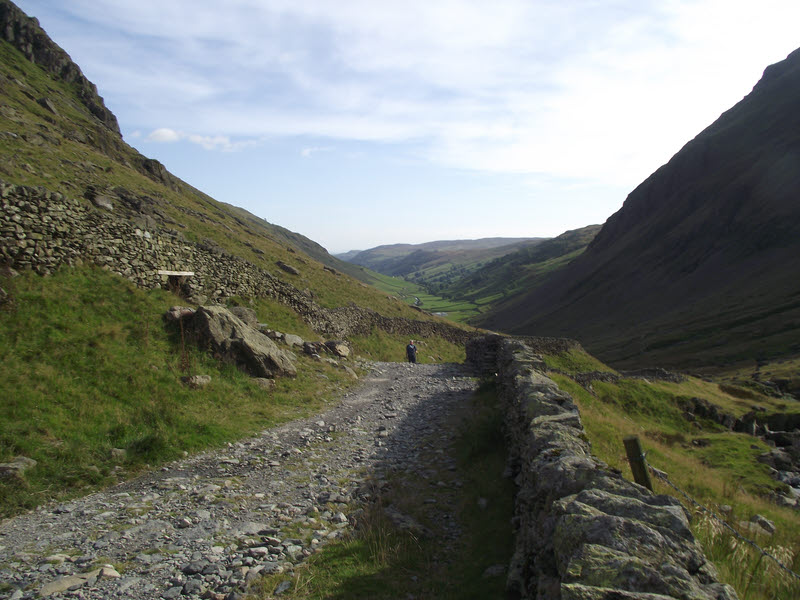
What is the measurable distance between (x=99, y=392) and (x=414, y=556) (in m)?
10.1

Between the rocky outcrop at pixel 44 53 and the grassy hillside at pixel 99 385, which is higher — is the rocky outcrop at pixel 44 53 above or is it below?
above

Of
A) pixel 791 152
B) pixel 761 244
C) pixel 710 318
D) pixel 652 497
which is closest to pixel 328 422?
pixel 652 497

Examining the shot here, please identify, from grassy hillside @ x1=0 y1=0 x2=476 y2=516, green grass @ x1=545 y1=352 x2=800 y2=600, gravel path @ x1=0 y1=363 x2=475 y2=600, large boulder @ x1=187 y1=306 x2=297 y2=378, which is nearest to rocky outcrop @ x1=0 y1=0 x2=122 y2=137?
grassy hillside @ x1=0 y1=0 x2=476 y2=516

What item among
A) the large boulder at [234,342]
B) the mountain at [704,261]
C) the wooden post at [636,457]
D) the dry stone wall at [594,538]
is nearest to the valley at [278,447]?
the dry stone wall at [594,538]

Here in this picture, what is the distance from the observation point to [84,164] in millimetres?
34906

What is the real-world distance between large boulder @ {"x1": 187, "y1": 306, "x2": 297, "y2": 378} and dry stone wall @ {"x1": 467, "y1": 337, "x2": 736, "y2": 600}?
43.5ft

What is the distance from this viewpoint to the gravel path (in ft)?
21.7

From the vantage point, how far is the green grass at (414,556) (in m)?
6.74

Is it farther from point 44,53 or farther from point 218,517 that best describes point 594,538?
point 44,53

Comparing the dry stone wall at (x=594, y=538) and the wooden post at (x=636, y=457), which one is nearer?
the dry stone wall at (x=594, y=538)

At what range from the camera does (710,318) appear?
8706 cm

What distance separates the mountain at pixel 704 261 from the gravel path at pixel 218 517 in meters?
72.8

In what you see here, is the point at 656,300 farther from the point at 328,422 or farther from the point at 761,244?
the point at 328,422

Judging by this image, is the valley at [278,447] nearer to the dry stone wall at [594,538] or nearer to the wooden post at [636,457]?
the dry stone wall at [594,538]
